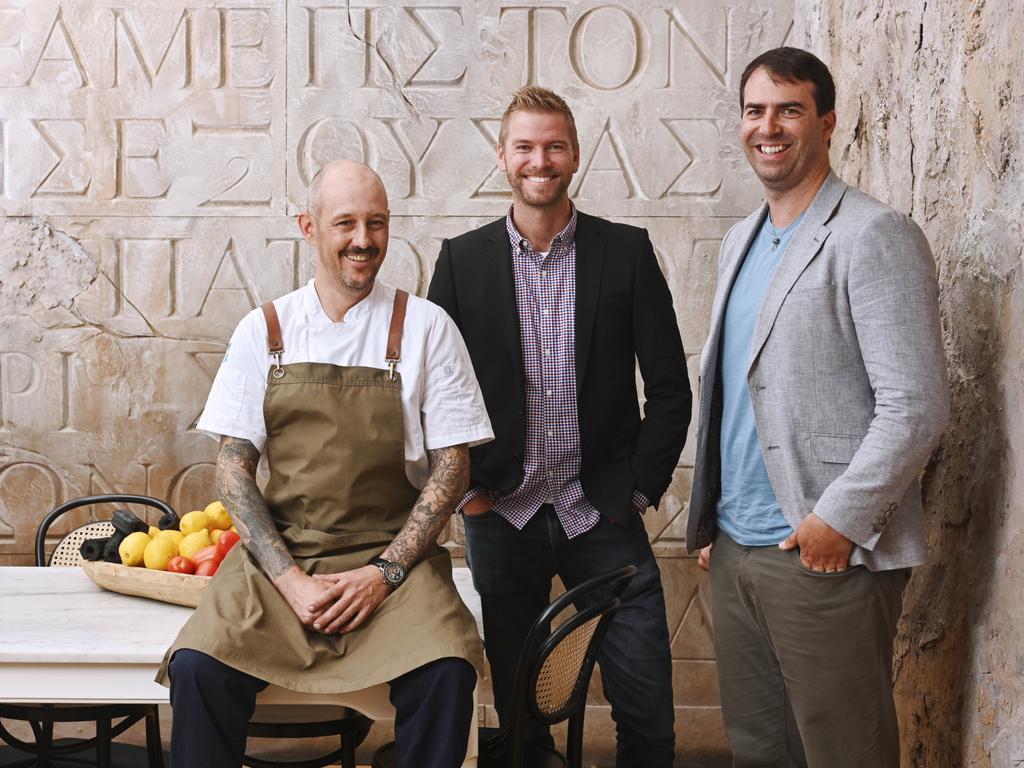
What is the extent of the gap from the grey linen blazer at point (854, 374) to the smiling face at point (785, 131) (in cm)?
7

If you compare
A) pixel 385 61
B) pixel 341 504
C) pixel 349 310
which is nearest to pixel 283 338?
pixel 349 310

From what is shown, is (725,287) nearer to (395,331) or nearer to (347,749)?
(395,331)

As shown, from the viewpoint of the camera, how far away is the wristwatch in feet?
7.86

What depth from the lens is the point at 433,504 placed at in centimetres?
250

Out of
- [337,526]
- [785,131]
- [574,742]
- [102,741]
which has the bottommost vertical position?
[102,741]

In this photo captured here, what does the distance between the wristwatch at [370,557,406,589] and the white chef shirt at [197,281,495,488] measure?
0.27 metres

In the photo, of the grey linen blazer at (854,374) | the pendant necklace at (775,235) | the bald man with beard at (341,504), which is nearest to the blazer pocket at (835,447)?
the grey linen blazer at (854,374)

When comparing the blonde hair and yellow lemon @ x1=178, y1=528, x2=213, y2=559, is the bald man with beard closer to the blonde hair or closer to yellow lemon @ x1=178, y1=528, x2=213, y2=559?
yellow lemon @ x1=178, y1=528, x2=213, y2=559

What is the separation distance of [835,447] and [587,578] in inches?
34.6

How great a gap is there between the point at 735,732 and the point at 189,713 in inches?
50.4

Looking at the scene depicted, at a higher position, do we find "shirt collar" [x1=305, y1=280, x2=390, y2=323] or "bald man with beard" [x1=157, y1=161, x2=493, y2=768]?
"shirt collar" [x1=305, y1=280, x2=390, y2=323]

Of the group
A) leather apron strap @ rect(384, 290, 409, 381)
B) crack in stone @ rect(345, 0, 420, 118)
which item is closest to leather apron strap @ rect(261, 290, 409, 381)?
leather apron strap @ rect(384, 290, 409, 381)

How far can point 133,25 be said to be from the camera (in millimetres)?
4090

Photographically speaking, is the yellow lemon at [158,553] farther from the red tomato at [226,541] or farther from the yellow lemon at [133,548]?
the red tomato at [226,541]
